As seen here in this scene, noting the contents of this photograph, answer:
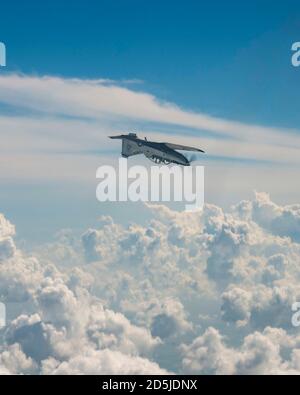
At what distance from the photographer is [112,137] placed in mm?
198375
